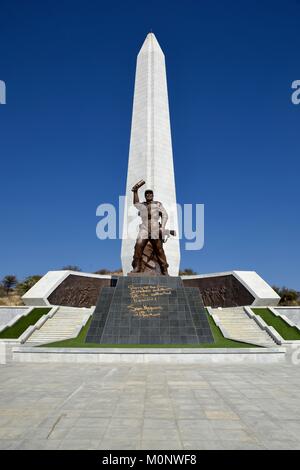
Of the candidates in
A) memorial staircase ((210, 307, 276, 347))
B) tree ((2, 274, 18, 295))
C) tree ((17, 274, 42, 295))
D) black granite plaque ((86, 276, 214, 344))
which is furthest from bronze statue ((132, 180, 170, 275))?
tree ((2, 274, 18, 295))

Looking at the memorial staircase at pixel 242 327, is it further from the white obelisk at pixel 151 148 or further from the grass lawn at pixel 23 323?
the white obelisk at pixel 151 148

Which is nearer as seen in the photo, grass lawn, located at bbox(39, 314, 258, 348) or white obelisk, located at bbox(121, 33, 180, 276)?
grass lawn, located at bbox(39, 314, 258, 348)

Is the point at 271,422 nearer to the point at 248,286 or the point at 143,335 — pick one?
the point at 143,335

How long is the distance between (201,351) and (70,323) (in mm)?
9758

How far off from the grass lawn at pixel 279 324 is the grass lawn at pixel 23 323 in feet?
39.5

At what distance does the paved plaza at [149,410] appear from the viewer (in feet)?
13.7

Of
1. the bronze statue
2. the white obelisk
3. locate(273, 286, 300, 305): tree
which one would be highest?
the white obelisk

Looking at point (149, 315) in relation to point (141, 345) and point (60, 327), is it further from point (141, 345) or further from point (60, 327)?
point (60, 327)

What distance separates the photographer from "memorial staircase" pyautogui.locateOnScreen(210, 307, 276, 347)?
1688 centimetres

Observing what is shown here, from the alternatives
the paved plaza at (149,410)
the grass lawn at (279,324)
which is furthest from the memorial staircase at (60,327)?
the grass lawn at (279,324)

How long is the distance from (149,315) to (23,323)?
7.86m

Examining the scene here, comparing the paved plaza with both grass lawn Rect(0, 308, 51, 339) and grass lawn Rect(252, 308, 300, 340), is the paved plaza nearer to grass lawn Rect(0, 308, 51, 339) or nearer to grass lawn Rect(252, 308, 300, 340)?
grass lawn Rect(252, 308, 300, 340)

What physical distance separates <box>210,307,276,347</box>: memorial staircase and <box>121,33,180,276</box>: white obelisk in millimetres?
10945
